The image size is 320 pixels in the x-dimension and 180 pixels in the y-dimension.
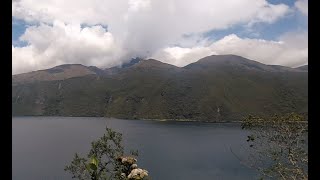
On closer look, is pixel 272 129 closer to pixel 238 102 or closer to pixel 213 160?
pixel 213 160

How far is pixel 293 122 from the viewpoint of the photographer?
12664mm

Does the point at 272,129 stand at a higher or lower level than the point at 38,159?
higher

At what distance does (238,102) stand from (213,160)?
452 feet

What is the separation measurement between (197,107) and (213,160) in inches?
5055
